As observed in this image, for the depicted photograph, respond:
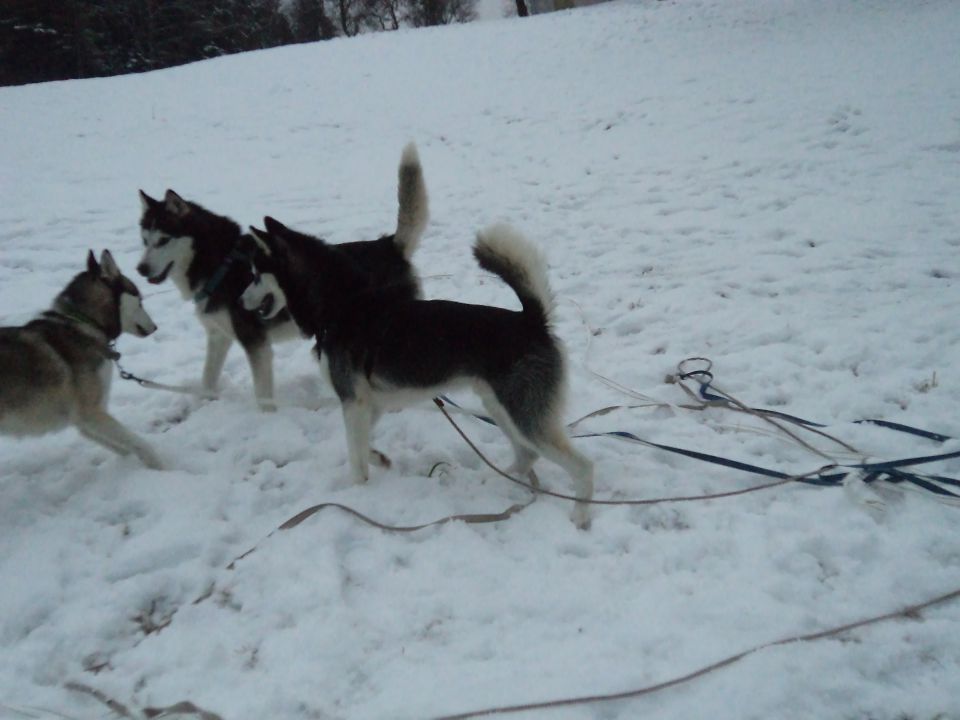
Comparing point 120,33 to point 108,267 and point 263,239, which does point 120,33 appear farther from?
point 263,239

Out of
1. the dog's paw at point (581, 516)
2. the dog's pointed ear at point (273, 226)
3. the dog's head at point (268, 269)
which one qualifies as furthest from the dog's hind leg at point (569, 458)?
the dog's pointed ear at point (273, 226)

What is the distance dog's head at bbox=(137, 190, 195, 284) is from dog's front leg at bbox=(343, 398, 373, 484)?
Result: 191 centimetres

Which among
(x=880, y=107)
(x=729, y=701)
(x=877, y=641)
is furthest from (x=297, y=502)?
(x=880, y=107)

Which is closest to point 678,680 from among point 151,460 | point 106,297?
point 151,460

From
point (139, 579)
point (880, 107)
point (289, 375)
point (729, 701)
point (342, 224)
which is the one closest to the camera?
point (729, 701)

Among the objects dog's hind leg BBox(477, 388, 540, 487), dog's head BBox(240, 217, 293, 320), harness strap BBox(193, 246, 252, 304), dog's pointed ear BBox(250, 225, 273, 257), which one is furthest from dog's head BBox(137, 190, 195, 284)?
dog's hind leg BBox(477, 388, 540, 487)

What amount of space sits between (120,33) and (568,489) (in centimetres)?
3247

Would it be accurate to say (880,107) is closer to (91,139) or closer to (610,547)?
(610,547)

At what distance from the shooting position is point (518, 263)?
2.95 m

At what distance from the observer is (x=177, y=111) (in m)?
14.4

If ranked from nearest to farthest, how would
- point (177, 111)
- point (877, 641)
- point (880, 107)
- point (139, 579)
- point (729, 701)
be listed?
point (729, 701)
point (877, 641)
point (139, 579)
point (880, 107)
point (177, 111)

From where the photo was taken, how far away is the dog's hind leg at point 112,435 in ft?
11.3

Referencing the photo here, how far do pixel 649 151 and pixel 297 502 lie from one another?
939cm

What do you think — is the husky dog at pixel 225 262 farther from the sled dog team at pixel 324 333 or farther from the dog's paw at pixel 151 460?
the dog's paw at pixel 151 460
